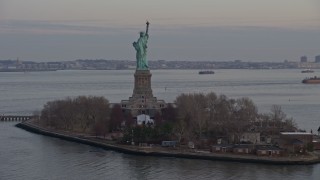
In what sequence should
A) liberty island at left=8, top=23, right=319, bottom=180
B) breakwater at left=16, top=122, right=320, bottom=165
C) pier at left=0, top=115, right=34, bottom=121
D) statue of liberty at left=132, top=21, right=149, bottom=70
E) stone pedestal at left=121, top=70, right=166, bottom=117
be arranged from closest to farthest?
breakwater at left=16, top=122, right=320, bottom=165, liberty island at left=8, top=23, right=319, bottom=180, stone pedestal at left=121, top=70, right=166, bottom=117, statue of liberty at left=132, top=21, right=149, bottom=70, pier at left=0, top=115, right=34, bottom=121

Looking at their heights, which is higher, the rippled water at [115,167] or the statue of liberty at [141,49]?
the statue of liberty at [141,49]

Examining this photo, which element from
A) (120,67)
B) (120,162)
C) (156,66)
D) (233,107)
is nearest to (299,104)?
(233,107)

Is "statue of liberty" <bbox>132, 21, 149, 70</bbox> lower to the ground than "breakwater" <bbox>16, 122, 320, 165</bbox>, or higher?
higher

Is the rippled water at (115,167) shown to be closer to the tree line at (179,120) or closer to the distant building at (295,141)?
the distant building at (295,141)

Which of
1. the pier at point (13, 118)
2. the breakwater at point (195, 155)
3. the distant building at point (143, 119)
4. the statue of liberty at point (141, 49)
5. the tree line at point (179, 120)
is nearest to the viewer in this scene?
Answer: the breakwater at point (195, 155)

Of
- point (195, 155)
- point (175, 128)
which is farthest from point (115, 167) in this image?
point (175, 128)

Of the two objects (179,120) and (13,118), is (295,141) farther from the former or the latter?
(13,118)

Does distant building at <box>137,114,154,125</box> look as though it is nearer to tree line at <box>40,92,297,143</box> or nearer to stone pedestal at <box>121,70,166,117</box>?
tree line at <box>40,92,297,143</box>

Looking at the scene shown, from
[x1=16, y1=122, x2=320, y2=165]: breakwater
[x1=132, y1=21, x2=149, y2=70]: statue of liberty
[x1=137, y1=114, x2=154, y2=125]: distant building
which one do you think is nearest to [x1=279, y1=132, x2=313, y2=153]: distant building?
[x1=16, y1=122, x2=320, y2=165]: breakwater

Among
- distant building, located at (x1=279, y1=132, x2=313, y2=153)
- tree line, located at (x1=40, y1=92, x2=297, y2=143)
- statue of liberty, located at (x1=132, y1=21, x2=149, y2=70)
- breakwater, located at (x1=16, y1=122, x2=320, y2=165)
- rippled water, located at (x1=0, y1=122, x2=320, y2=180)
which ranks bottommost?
rippled water, located at (x1=0, y1=122, x2=320, y2=180)

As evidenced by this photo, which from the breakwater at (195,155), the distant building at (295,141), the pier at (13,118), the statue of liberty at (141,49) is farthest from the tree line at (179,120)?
the pier at (13,118)
